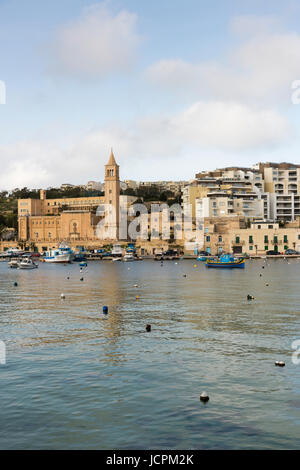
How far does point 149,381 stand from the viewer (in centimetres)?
1636

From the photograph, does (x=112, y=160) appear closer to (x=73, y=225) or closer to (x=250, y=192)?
(x=73, y=225)

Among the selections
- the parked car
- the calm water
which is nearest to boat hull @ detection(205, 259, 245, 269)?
the parked car

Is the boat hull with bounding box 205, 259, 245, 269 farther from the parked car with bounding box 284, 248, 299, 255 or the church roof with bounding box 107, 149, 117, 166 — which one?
the church roof with bounding box 107, 149, 117, 166

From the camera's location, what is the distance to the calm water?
1220 cm

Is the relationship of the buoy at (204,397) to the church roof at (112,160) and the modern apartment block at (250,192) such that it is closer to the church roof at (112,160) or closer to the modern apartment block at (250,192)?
the modern apartment block at (250,192)

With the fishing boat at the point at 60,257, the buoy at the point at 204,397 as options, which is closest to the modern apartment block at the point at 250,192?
the fishing boat at the point at 60,257

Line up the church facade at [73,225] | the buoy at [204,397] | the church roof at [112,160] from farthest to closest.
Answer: the church roof at [112,160] < the church facade at [73,225] < the buoy at [204,397]

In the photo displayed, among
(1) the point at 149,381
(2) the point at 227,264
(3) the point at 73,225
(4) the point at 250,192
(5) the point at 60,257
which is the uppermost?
(4) the point at 250,192

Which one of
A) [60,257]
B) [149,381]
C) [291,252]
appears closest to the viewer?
[149,381]

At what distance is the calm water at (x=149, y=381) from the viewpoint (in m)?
12.2

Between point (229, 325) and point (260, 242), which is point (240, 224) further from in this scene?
point (229, 325)

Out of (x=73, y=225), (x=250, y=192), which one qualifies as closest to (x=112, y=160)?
(x=73, y=225)
